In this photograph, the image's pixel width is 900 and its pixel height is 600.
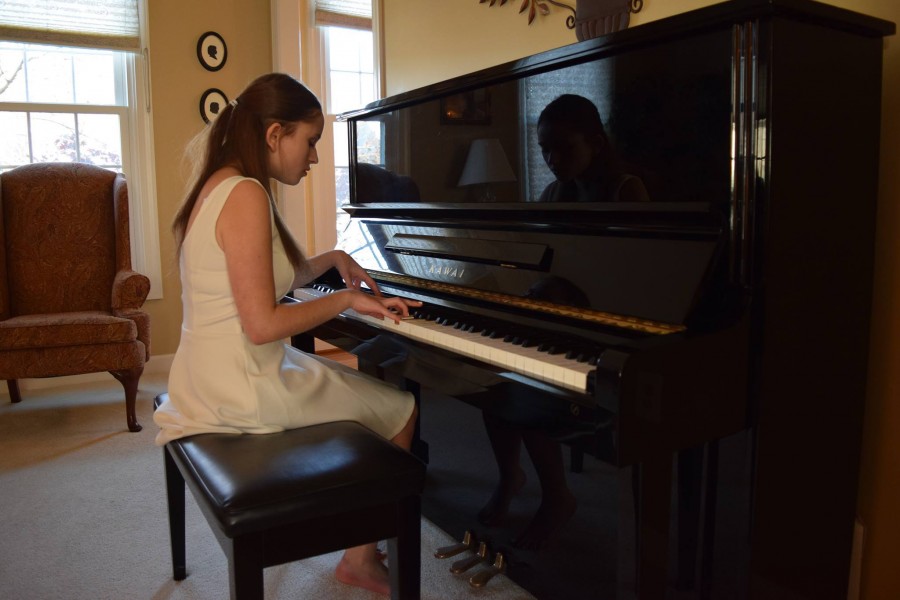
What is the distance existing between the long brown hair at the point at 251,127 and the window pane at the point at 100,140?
10.1ft

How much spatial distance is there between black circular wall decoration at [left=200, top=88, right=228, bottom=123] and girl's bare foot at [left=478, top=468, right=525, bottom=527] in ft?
11.1

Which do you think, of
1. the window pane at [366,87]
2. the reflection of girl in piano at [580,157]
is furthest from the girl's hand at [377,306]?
the window pane at [366,87]

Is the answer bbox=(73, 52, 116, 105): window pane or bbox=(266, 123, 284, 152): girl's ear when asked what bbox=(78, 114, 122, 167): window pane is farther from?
bbox=(266, 123, 284, 152): girl's ear

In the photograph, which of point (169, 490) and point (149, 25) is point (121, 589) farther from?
point (149, 25)

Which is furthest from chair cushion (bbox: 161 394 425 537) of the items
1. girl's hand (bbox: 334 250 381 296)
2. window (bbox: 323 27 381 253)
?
window (bbox: 323 27 381 253)

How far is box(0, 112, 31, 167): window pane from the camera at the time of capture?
4219 millimetres

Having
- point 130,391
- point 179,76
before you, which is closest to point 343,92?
point 179,76

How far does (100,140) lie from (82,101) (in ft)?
0.77

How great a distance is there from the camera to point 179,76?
4.49 m

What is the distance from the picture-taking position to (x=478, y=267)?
1875 millimetres

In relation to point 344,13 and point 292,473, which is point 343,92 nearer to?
point 344,13

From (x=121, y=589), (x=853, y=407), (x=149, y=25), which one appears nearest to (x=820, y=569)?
(x=853, y=407)

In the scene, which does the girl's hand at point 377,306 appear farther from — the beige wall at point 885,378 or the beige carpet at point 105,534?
the beige wall at point 885,378

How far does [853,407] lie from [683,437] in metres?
0.57
